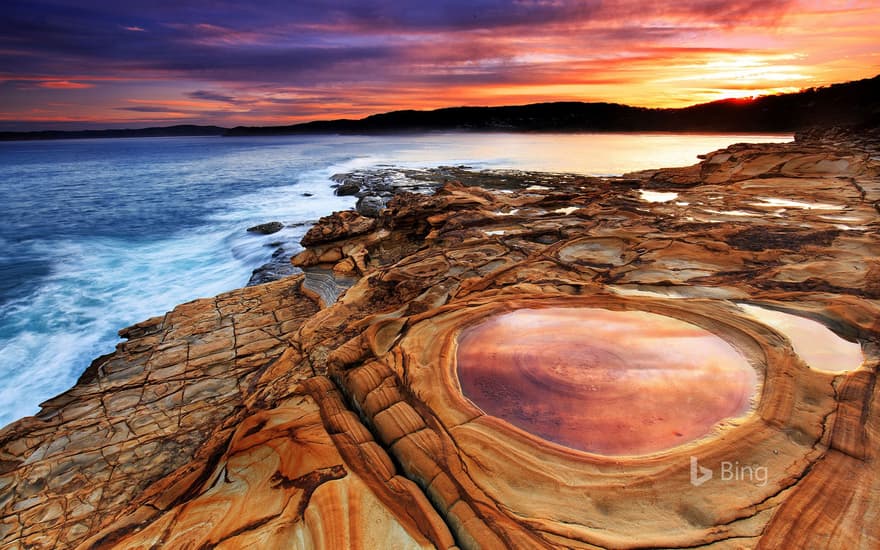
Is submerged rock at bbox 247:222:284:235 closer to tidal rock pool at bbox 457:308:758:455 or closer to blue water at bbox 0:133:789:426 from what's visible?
blue water at bbox 0:133:789:426

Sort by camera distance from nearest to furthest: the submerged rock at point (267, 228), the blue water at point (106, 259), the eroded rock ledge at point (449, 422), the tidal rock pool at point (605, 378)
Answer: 1. the eroded rock ledge at point (449, 422)
2. the tidal rock pool at point (605, 378)
3. the blue water at point (106, 259)
4. the submerged rock at point (267, 228)

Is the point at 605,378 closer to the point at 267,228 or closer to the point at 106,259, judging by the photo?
the point at 267,228

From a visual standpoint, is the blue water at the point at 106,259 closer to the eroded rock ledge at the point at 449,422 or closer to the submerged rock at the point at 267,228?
the submerged rock at the point at 267,228

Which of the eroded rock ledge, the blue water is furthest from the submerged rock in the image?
the eroded rock ledge

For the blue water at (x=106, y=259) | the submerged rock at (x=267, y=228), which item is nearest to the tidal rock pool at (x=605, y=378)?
the blue water at (x=106, y=259)

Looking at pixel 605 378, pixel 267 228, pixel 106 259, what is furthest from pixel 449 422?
pixel 106 259

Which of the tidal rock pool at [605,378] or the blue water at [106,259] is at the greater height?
the tidal rock pool at [605,378]

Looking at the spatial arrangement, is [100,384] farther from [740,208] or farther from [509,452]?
[740,208]
